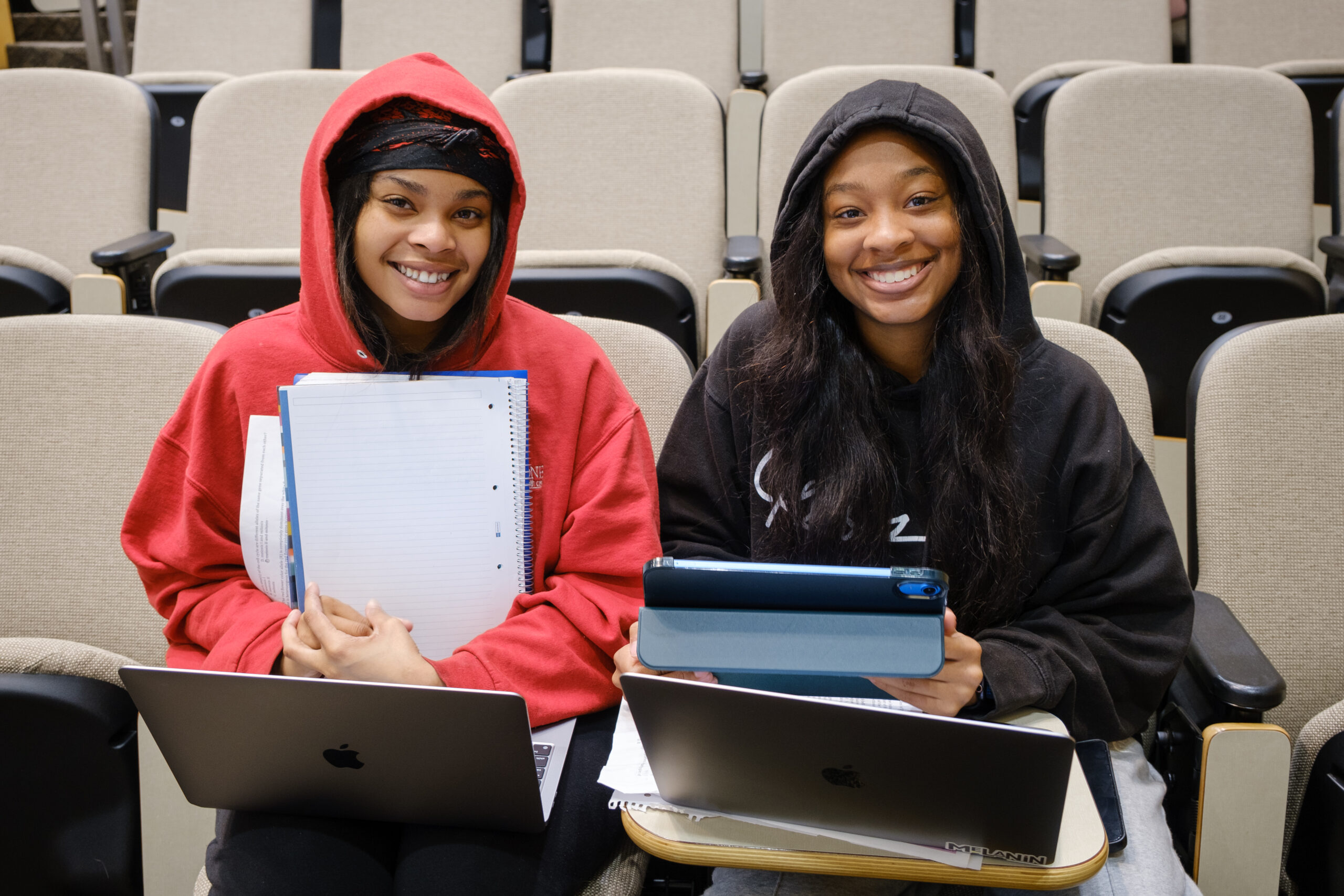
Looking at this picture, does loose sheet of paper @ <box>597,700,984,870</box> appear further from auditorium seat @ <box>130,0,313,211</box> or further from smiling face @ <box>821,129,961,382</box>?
auditorium seat @ <box>130,0,313,211</box>

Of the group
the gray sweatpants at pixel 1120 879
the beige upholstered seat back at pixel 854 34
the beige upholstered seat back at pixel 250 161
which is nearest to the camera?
the gray sweatpants at pixel 1120 879

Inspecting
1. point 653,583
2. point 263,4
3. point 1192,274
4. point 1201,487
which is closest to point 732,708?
point 653,583

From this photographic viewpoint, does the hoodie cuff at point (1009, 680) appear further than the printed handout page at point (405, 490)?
No

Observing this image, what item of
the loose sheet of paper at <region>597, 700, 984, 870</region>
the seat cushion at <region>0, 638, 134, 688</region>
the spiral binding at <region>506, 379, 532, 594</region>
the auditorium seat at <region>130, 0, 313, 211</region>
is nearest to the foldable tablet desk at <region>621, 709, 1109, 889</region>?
the loose sheet of paper at <region>597, 700, 984, 870</region>

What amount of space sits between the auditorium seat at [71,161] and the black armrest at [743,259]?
1.49 m

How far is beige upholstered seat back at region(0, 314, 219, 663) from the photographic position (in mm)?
1441

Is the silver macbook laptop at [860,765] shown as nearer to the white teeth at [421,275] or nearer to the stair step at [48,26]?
the white teeth at [421,275]

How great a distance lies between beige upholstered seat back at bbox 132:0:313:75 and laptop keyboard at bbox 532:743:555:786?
2.91 meters

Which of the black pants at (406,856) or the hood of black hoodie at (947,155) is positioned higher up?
the hood of black hoodie at (947,155)

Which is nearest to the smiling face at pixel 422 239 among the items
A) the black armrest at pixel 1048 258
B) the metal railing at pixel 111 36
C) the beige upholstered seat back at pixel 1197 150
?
the black armrest at pixel 1048 258

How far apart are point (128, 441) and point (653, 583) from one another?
0.96m

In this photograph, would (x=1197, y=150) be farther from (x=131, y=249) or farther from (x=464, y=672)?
(x=131, y=249)

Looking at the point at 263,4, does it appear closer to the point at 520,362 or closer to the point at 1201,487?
the point at 520,362

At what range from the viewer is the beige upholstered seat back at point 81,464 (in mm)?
1441
